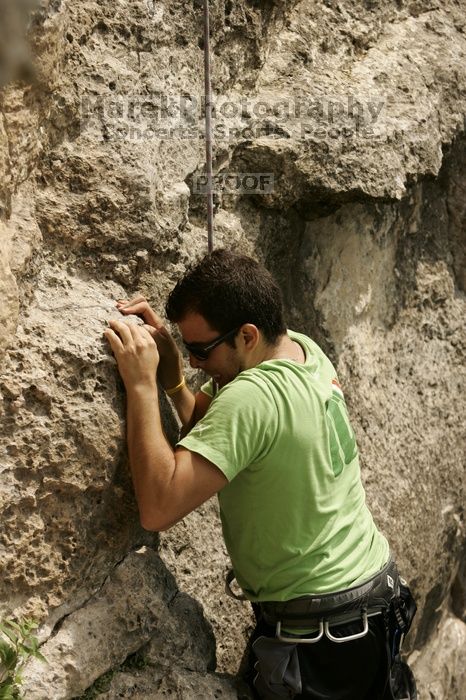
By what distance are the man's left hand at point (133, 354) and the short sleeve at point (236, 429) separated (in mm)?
250

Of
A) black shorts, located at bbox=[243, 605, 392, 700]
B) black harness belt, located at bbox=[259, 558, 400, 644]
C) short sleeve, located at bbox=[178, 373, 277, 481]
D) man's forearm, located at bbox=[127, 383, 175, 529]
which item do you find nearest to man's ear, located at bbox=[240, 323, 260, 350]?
short sleeve, located at bbox=[178, 373, 277, 481]

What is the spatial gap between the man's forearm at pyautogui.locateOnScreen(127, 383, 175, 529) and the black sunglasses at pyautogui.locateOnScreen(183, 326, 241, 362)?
19 cm

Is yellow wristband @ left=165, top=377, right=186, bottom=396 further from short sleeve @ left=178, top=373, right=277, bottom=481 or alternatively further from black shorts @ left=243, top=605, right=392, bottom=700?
black shorts @ left=243, top=605, right=392, bottom=700

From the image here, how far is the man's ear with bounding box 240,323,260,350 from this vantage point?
282cm

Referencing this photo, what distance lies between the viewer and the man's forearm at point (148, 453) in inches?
101

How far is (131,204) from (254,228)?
0.85 meters

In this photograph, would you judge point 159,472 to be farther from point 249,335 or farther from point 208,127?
point 208,127

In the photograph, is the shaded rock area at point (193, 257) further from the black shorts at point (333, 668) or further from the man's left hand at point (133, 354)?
the black shorts at point (333, 668)

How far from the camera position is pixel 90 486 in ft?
8.95

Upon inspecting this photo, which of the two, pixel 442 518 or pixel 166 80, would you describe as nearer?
pixel 166 80

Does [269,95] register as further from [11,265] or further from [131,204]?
[11,265]

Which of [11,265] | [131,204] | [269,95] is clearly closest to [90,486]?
[11,265]

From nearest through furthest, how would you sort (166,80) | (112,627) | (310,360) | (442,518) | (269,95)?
(112,627), (310,360), (166,80), (269,95), (442,518)

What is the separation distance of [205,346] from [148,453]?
42 centimetres
